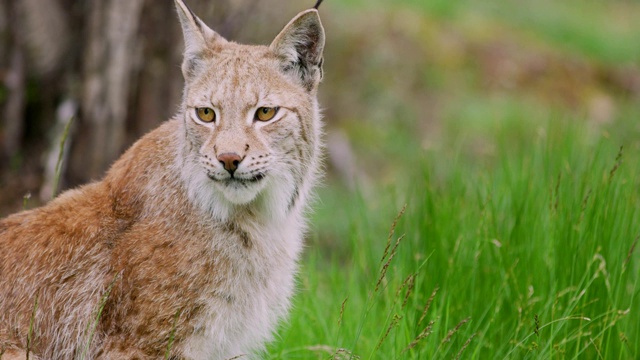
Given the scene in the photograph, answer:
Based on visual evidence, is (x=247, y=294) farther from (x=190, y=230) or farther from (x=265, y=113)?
(x=265, y=113)

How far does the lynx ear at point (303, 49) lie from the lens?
4910mm

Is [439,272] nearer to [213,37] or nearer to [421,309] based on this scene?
[421,309]

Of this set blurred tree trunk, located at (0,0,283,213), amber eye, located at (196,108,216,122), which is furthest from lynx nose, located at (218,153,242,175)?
blurred tree trunk, located at (0,0,283,213)

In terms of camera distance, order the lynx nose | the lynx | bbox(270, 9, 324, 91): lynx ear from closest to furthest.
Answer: the lynx nose
the lynx
bbox(270, 9, 324, 91): lynx ear

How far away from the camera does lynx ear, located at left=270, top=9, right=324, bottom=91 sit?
491 cm

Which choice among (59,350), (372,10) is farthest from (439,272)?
(372,10)

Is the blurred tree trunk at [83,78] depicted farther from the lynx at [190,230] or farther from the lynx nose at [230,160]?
the lynx nose at [230,160]

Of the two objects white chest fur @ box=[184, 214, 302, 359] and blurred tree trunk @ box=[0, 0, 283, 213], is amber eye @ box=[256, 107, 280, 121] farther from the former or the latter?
blurred tree trunk @ box=[0, 0, 283, 213]

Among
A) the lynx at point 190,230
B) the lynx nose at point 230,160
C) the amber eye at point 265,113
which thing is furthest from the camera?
the amber eye at point 265,113

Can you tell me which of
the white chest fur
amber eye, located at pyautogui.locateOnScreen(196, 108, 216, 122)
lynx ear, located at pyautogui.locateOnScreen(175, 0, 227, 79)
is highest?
lynx ear, located at pyautogui.locateOnScreen(175, 0, 227, 79)


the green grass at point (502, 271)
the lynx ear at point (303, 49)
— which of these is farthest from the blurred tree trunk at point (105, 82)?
the lynx ear at point (303, 49)

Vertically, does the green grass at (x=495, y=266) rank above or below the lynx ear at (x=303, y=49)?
below

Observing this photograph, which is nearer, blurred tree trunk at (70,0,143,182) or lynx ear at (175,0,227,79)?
lynx ear at (175,0,227,79)

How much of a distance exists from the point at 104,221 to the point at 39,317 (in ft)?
1.99
